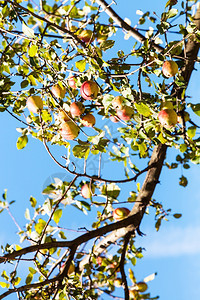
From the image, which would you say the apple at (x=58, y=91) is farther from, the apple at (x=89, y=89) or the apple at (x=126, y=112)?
the apple at (x=126, y=112)

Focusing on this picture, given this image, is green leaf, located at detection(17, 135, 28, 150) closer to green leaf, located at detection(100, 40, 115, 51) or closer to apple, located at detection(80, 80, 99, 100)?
apple, located at detection(80, 80, 99, 100)

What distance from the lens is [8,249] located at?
147 centimetres

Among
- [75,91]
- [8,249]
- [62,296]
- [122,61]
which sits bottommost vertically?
[62,296]

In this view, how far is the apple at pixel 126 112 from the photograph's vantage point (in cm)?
137

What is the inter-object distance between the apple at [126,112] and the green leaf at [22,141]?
0.53m

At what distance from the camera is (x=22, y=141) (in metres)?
1.61

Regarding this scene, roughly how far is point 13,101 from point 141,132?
66 centimetres

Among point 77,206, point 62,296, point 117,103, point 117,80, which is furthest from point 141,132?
point 62,296

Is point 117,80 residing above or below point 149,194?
above

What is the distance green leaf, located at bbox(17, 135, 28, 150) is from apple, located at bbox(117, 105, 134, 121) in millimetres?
527

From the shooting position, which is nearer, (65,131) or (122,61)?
(65,131)

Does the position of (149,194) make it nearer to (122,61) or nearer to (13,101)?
(122,61)

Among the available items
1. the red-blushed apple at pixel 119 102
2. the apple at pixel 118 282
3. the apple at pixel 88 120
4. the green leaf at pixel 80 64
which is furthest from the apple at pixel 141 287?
the green leaf at pixel 80 64

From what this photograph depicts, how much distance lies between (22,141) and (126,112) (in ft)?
1.91
